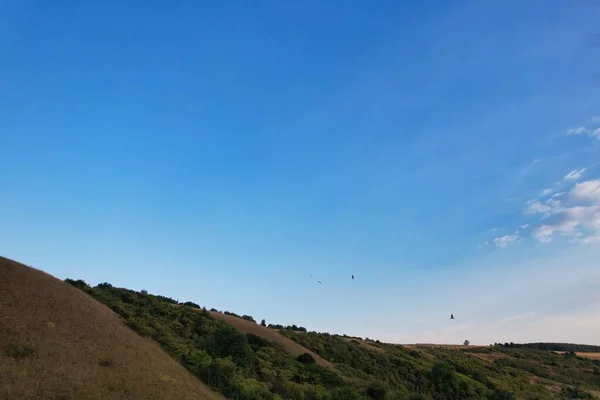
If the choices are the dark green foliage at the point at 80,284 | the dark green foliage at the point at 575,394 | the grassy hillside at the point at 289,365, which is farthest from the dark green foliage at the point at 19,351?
the dark green foliage at the point at 575,394

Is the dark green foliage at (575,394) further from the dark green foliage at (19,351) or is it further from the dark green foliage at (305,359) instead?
the dark green foliage at (19,351)

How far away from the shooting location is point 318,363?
4678cm

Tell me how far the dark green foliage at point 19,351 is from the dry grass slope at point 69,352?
4 cm

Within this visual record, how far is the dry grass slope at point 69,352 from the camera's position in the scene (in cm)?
2075

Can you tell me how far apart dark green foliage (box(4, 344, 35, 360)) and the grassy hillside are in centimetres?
1147

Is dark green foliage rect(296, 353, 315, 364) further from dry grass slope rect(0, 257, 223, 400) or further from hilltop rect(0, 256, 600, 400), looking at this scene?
dry grass slope rect(0, 257, 223, 400)

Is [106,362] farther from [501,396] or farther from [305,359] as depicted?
[501,396]

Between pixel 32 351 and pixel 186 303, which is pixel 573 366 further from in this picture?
pixel 32 351

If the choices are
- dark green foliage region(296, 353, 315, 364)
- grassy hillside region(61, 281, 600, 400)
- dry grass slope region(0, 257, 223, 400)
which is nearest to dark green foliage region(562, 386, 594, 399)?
grassy hillside region(61, 281, 600, 400)

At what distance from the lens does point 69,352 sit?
79.4ft

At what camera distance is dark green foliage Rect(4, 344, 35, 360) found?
71.7 feet

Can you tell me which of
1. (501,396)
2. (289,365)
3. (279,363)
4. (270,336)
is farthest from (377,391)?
(270,336)

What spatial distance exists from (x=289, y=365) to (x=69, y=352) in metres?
22.9

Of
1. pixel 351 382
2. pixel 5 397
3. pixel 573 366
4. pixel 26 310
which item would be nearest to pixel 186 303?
pixel 351 382
